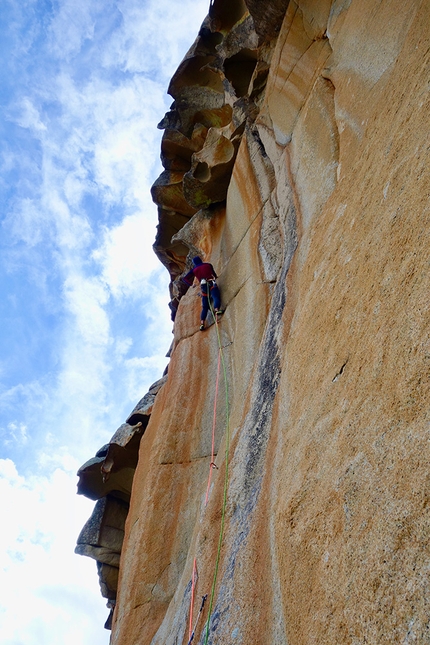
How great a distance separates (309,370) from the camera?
183 inches

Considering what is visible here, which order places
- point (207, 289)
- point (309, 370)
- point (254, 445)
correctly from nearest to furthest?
point (309, 370), point (254, 445), point (207, 289)

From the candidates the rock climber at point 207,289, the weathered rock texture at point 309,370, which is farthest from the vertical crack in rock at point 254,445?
the rock climber at point 207,289

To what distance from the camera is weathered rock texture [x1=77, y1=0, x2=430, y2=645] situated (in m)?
2.96

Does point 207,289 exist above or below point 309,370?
above

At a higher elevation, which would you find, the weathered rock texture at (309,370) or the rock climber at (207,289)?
the rock climber at (207,289)

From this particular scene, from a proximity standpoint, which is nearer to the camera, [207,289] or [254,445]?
[254,445]

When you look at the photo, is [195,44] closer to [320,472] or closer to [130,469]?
[130,469]

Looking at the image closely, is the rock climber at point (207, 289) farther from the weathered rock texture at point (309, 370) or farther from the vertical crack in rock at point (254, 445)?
the vertical crack in rock at point (254, 445)

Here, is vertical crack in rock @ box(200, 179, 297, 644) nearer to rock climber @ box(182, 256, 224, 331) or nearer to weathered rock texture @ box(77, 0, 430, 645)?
weathered rock texture @ box(77, 0, 430, 645)

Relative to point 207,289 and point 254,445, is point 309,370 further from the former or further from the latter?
point 207,289

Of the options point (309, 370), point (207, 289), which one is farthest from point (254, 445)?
point (207, 289)

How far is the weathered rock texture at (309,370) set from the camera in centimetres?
296

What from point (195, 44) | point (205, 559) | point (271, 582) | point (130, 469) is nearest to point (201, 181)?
point (195, 44)

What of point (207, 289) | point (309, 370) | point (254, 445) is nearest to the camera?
point (309, 370)
